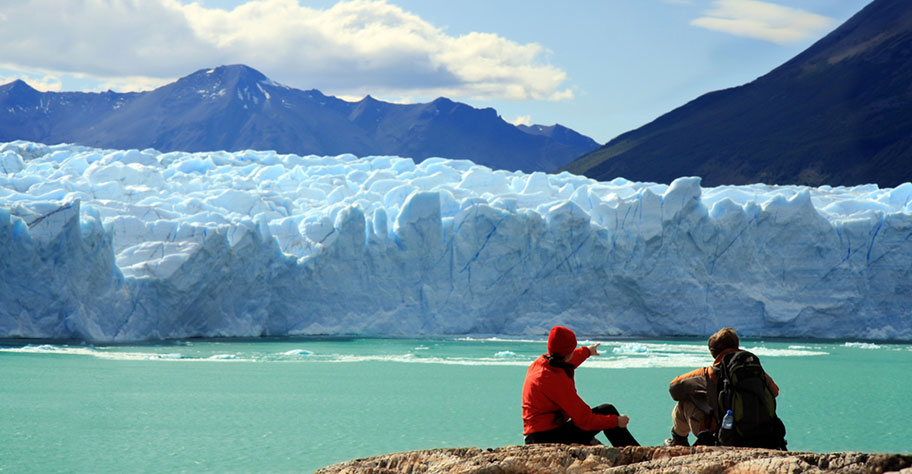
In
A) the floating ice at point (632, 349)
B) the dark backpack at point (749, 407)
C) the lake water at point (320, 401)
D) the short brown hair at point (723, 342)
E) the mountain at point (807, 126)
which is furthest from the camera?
the mountain at point (807, 126)

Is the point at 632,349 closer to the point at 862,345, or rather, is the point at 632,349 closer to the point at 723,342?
the point at 862,345

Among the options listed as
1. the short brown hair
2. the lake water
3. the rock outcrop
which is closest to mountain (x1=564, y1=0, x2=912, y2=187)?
the lake water

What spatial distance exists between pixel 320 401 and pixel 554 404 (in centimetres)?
637

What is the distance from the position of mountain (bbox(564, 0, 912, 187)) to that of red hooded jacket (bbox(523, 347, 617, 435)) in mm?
55390

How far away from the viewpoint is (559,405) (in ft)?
10.6

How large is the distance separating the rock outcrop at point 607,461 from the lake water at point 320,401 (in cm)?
400

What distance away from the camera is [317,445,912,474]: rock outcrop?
1.95 m

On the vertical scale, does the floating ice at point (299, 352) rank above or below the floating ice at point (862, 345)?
above

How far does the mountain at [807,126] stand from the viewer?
5856cm

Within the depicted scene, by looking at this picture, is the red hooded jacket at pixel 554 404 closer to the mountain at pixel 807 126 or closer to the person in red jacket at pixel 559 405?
the person in red jacket at pixel 559 405

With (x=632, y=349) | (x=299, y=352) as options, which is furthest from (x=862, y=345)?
(x=299, y=352)

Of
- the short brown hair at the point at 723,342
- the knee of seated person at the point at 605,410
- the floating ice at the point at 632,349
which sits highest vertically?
the short brown hair at the point at 723,342

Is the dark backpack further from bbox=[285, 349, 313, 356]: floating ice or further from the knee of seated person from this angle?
bbox=[285, 349, 313, 356]: floating ice

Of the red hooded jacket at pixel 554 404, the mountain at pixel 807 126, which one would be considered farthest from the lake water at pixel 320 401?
the mountain at pixel 807 126
